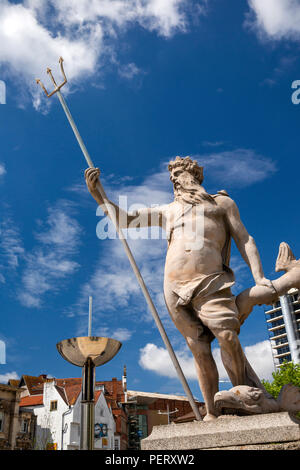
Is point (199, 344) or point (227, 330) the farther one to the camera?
point (199, 344)

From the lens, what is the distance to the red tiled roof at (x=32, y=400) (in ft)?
111

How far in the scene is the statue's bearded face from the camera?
5.23 m

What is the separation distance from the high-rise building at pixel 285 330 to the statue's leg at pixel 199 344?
194 feet

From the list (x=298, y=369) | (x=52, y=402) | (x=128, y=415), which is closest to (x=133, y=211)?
(x=298, y=369)

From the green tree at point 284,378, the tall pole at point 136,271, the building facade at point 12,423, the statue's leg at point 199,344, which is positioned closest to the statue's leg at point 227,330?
the statue's leg at point 199,344

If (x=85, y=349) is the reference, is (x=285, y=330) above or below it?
above

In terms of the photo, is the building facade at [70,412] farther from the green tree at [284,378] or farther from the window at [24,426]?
the green tree at [284,378]

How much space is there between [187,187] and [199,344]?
1.88 m

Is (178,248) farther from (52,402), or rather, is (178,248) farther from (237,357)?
(52,402)

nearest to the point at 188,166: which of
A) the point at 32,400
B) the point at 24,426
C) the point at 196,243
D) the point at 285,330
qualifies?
the point at 196,243

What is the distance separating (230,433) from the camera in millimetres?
3758

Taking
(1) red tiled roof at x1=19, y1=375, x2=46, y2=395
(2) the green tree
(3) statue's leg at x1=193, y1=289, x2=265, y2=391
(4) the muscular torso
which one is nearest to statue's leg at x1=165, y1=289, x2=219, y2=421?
(3) statue's leg at x1=193, y1=289, x2=265, y2=391

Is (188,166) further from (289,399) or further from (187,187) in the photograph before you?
(289,399)

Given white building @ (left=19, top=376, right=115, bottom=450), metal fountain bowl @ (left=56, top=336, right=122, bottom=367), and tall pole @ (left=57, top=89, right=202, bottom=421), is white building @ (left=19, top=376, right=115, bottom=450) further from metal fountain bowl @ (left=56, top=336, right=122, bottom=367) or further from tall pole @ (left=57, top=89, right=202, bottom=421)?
tall pole @ (left=57, top=89, right=202, bottom=421)
